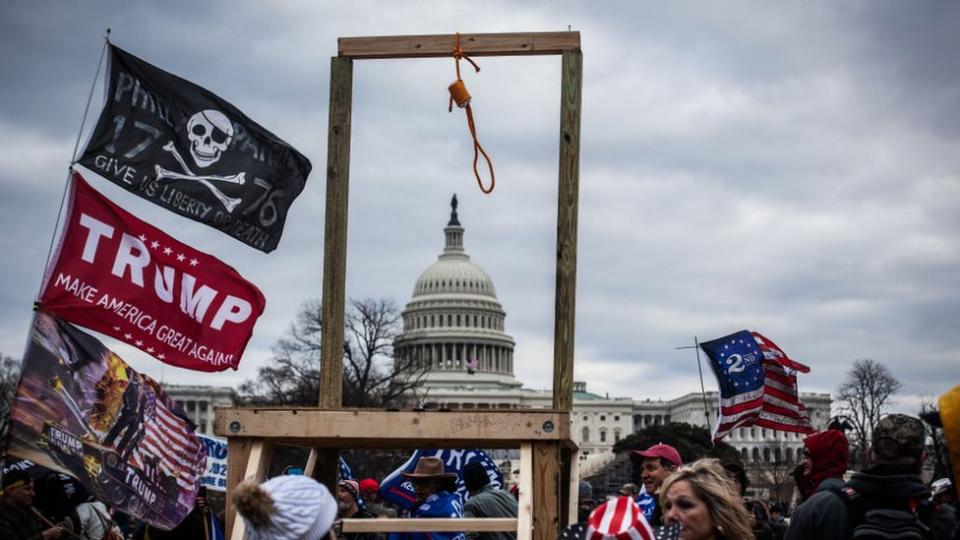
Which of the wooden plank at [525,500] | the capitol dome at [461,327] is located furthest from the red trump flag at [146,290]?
the capitol dome at [461,327]

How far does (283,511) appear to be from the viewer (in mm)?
4398

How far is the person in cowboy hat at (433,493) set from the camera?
8.32 m

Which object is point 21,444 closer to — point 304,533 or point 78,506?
point 304,533

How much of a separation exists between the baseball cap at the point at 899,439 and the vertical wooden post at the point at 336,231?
2419 millimetres

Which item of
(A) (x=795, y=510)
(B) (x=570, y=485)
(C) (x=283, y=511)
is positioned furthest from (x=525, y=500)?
(C) (x=283, y=511)

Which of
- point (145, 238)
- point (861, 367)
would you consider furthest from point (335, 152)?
point (861, 367)

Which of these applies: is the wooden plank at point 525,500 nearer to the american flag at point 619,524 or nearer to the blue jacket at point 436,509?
the american flag at point 619,524

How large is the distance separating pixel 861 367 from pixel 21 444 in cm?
9178

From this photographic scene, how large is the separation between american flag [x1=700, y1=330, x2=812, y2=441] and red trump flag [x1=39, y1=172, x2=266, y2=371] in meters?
7.29

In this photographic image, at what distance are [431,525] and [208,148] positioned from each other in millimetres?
2546

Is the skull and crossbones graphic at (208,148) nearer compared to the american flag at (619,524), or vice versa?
the american flag at (619,524)

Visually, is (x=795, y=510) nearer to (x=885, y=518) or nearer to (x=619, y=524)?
(x=885, y=518)

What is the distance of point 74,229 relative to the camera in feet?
23.0

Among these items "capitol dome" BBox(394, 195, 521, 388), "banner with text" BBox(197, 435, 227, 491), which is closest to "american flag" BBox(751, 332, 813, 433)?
"banner with text" BBox(197, 435, 227, 491)
